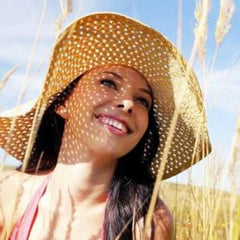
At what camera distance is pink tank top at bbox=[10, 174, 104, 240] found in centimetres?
211

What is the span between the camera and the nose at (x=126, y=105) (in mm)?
1967

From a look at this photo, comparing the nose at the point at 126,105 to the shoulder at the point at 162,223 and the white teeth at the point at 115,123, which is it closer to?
the white teeth at the point at 115,123

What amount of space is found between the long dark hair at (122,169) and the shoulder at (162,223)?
6 cm

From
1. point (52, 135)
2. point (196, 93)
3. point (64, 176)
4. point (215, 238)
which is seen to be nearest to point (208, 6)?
point (215, 238)

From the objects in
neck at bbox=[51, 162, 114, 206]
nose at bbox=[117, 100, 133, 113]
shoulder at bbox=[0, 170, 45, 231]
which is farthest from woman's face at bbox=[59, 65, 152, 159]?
shoulder at bbox=[0, 170, 45, 231]

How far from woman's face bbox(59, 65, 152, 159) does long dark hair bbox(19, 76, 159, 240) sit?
147 millimetres

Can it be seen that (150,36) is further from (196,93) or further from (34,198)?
(34,198)

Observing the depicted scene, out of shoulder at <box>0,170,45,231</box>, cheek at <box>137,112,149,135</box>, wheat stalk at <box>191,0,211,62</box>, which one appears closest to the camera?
wheat stalk at <box>191,0,211,62</box>

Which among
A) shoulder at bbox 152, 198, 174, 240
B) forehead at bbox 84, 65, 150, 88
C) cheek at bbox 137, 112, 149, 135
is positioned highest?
forehead at bbox 84, 65, 150, 88

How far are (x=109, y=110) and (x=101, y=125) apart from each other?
69 millimetres

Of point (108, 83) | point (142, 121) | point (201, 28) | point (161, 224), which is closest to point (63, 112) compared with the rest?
point (108, 83)

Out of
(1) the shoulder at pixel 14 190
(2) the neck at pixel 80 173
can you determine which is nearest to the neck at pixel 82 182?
(2) the neck at pixel 80 173

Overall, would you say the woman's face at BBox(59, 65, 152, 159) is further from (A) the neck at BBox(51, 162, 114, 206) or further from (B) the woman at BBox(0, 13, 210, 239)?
(A) the neck at BBox(51, 162, 114, 206)

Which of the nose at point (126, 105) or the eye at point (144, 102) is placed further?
the eye at point (144, 102)
